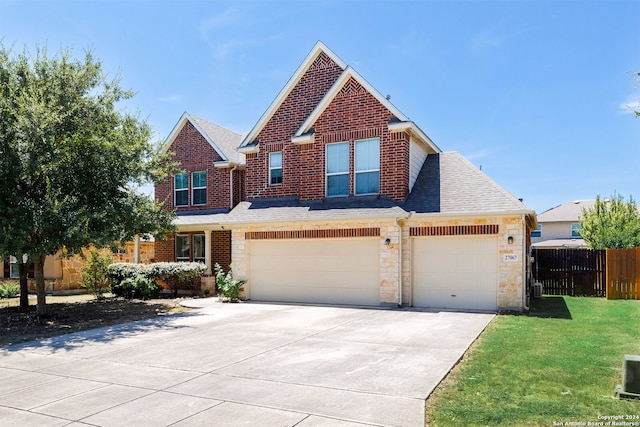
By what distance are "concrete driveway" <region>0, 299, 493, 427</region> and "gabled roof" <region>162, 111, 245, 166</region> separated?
10746 millimetres

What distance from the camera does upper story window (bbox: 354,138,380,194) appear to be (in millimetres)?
16562

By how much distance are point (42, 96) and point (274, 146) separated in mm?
8618

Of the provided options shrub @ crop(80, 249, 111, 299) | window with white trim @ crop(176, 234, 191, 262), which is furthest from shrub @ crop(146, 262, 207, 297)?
shrub @ crop(80, 249, 111, 299)

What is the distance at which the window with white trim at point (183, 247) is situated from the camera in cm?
2112

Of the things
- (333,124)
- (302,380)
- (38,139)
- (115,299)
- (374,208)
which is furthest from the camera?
(115,299)

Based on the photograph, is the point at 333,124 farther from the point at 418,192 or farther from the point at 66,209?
the point at 66,209

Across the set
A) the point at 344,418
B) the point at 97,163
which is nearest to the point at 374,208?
the point at 97,163

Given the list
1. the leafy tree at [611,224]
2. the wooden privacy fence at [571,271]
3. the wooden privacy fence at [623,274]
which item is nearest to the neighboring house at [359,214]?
the wooden privacy fence at [571,271]

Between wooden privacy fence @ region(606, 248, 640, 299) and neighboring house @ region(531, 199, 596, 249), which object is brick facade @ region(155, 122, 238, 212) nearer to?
wooden privacy fence @ region(606, 248, 640, 299)

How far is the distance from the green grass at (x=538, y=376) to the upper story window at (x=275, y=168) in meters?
10.3

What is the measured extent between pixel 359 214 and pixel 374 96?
14.3 feet

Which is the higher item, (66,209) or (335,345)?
(66,209)

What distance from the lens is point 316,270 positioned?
1644 centimetres

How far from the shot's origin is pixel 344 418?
17.0 ft
